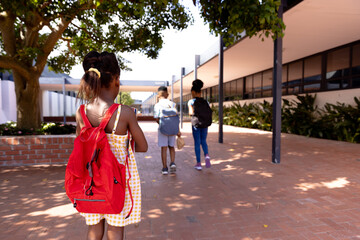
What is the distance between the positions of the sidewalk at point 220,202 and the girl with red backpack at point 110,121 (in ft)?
3.03

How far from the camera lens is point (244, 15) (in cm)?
343

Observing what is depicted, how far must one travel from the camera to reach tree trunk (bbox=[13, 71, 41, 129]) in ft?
20.1

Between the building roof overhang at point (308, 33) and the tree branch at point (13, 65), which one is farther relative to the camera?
the building roof overhang at point (308, 33)

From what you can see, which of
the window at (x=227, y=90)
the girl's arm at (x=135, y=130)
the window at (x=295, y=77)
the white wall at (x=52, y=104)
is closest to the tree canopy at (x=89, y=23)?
the girl's arm at (x=135, y=130)

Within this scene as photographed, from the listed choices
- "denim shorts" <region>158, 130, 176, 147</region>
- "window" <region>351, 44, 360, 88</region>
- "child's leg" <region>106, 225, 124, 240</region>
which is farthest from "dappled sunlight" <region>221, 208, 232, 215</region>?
"window" <region>351, 44, 360, 88</region>

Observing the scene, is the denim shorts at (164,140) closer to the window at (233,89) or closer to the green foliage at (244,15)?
the green foliage at (244,15)

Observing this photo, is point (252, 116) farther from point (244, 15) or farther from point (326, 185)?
point (244, 15)

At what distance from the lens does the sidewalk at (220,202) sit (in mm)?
2430

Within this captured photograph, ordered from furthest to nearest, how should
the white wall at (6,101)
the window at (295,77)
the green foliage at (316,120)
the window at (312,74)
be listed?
the white wall at (6,101), the window at (295,77), the window at (312,74), the green foliage at (316,120)

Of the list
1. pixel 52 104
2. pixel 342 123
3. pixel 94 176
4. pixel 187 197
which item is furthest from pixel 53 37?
pixel 52 104

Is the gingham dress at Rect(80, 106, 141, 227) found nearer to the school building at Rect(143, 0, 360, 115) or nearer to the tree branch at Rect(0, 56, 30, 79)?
the tree branch at Rect(0, 56, 30, 79)

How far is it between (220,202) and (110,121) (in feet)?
7.41

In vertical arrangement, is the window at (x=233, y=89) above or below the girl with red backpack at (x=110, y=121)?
above

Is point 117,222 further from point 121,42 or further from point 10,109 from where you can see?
point 10,109
